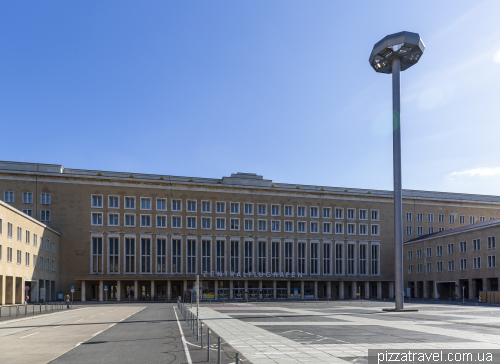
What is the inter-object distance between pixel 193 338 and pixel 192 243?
72.3 meters

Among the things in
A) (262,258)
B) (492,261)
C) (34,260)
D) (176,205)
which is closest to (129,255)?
(176,205)

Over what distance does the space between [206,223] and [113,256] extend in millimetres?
18190

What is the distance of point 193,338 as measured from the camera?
23703 millimetres

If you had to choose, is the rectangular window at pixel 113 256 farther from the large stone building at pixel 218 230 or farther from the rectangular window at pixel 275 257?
the rectangular window at pixel 275 257

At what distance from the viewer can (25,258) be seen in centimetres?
7069

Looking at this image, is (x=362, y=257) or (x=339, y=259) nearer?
(x=339, y=259)

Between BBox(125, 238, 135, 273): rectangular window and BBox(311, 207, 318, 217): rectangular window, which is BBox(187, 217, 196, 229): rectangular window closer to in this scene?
BBox(125, 238, 135, 273): rectangular window

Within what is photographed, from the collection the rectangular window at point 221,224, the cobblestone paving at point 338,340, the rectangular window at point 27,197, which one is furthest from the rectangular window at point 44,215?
the cobblestone paving at point 338,340

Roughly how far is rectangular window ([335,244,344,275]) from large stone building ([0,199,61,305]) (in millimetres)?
53603

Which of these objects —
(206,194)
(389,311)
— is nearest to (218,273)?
(206,194)

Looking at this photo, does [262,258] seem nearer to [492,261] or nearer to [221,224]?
[221,224]

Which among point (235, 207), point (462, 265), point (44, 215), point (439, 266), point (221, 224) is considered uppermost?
point (235, 207)

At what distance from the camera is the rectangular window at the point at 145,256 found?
9138cm

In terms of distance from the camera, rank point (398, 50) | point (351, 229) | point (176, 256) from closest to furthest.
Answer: point (398, 50), point (176, 256), point (351, 229)
